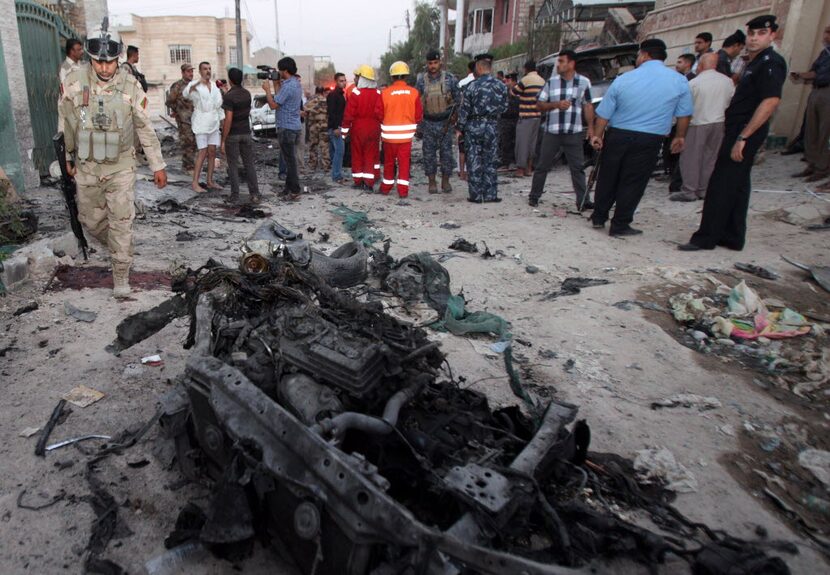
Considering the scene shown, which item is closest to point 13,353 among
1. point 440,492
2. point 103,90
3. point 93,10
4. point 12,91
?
point 103,90

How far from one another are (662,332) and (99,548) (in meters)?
3.86

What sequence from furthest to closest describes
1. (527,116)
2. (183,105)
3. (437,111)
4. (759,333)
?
1. (527,116)
2. (183,105)
3. (437,111)
4. (759,333)

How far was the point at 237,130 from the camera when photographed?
840 cm

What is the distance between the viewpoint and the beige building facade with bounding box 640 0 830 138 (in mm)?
9430

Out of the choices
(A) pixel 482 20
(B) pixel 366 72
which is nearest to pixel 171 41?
(A) pixel 482 20

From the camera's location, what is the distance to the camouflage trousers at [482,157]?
844 centimetres

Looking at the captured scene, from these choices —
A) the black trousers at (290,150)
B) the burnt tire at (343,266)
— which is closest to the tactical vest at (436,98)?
the black trousers at (290,150)

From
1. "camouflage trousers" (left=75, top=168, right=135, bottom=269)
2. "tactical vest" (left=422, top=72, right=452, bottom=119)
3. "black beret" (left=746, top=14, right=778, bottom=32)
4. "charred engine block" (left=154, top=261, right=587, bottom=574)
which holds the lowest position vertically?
"charred engine block" (left=154, top=261, right=587, bottom=574)

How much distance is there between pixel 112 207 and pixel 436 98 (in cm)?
575

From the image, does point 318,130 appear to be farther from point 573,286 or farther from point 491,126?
point 573,286

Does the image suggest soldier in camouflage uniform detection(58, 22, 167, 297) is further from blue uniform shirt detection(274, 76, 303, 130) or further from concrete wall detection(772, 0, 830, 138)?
concrete wall detection(772, 0, 830, 138)

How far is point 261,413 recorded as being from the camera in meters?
2.00

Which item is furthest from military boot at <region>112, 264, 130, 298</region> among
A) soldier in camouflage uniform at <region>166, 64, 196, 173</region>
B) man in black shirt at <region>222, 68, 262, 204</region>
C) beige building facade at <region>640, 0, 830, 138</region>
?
beige building facade at <region>640, 0, 830, 138</region>

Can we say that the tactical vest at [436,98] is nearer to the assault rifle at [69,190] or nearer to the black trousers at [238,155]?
the black trousers at [238,155]
